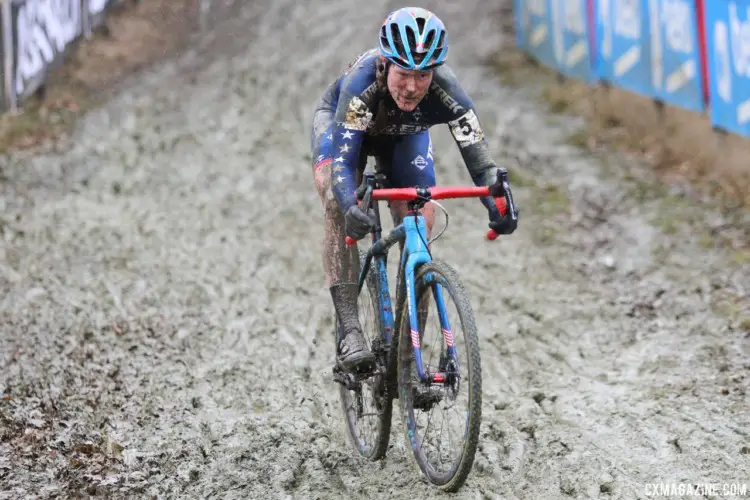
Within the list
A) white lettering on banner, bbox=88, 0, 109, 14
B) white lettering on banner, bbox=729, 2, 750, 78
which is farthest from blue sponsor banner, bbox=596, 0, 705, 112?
white lettering on banner, bbox=88, 0, 109, 14

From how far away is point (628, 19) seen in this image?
12.2 metres

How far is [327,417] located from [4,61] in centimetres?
870

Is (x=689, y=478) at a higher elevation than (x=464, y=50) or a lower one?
lower

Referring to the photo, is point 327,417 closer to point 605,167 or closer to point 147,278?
point 147,278

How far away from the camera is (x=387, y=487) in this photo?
5.09 meters

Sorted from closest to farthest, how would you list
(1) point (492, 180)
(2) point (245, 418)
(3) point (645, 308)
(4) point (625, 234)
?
(1) point (492, 180), (2) point (245, 418), (3) point (645, 308), (4) point (625, 234)

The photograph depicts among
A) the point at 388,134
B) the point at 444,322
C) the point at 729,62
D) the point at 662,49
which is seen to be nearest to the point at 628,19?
the point at 662,49

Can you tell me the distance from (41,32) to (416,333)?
36.9 ft

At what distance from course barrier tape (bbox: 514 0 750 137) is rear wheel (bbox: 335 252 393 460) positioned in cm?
584

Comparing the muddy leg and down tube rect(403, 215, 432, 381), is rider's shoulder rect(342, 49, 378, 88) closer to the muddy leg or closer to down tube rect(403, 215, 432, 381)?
the muddy leg

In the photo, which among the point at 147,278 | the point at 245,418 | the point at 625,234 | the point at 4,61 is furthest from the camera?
the point at 4,61

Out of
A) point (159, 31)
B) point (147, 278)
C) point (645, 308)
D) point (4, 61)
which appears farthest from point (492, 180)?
point (159, 31)

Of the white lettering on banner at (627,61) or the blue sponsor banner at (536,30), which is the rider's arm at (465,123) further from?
the blue sponsor banner at (536,30)

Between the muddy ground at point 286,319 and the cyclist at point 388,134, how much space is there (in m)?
1.20
